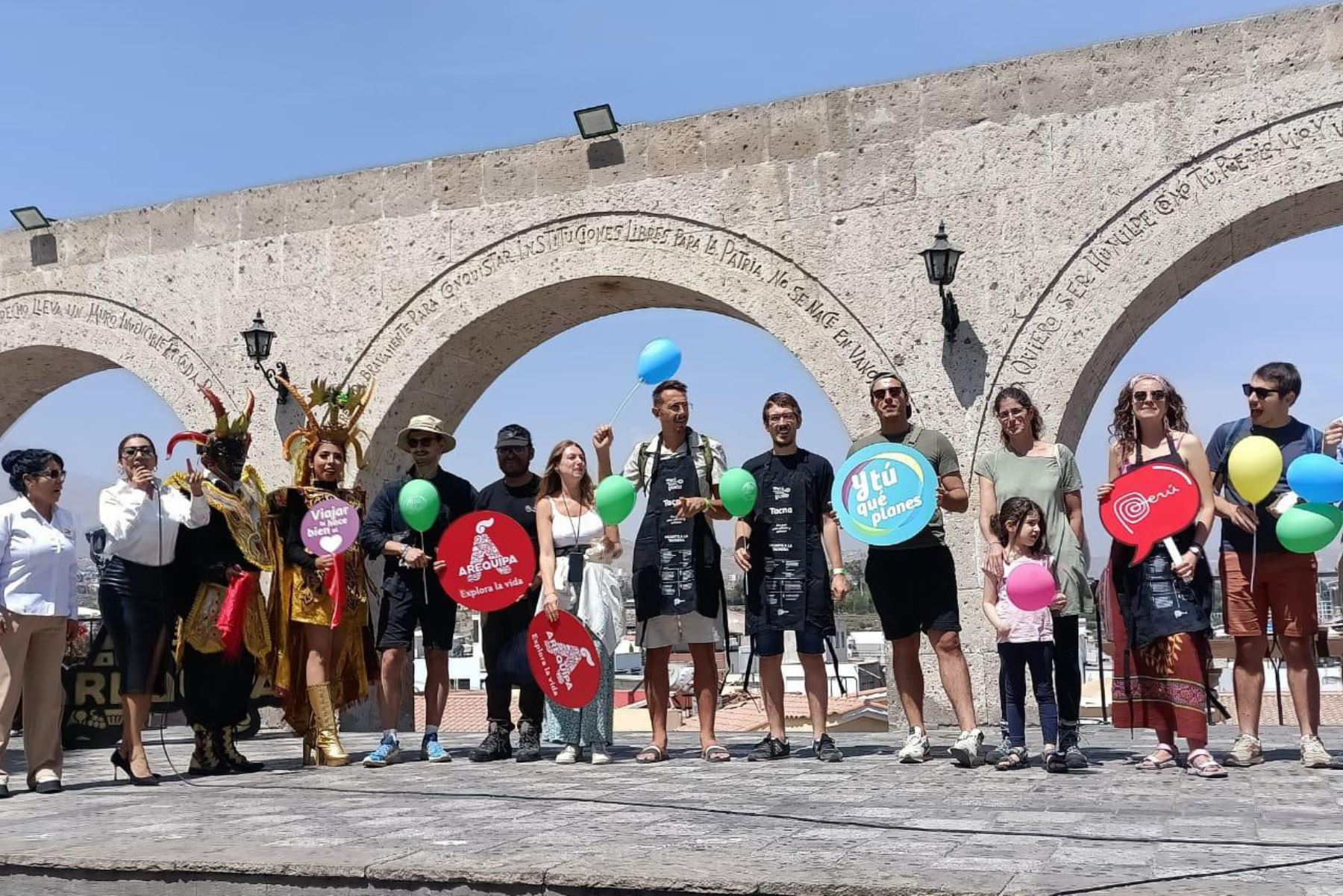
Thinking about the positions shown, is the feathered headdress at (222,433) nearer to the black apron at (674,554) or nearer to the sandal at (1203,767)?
the black apron at (674,554)

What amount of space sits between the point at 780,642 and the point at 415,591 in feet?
5.42

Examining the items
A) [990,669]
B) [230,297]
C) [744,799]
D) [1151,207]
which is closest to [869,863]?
[744,799]

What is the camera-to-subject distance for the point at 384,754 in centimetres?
615

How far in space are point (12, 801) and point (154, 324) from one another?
514cm

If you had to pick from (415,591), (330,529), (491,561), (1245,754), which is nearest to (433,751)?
(415,591)

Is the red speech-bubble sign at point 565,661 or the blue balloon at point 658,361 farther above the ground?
the blue balloon at point 658,361

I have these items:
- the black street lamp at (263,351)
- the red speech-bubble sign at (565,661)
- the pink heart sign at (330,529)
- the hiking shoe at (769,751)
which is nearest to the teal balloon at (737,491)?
the red speech-bubble sign at (565,661)

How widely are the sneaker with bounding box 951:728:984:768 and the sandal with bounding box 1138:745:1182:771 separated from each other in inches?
23.7

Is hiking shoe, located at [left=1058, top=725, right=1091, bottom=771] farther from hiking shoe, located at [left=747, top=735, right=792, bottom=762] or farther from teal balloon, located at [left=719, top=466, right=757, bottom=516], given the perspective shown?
teal balloon, located at [left=719, top=466, right=757, bottom=516]

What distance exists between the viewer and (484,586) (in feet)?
19.9

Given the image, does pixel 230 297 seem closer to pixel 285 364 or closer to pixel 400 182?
pixel 285 364

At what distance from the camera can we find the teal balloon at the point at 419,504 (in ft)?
20.1

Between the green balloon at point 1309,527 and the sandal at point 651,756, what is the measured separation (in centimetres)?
265

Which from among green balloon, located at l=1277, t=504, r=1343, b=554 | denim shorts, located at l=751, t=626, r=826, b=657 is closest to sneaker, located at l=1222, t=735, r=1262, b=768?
green balloon, located at l=1277, t=504, r=1343, b=554
